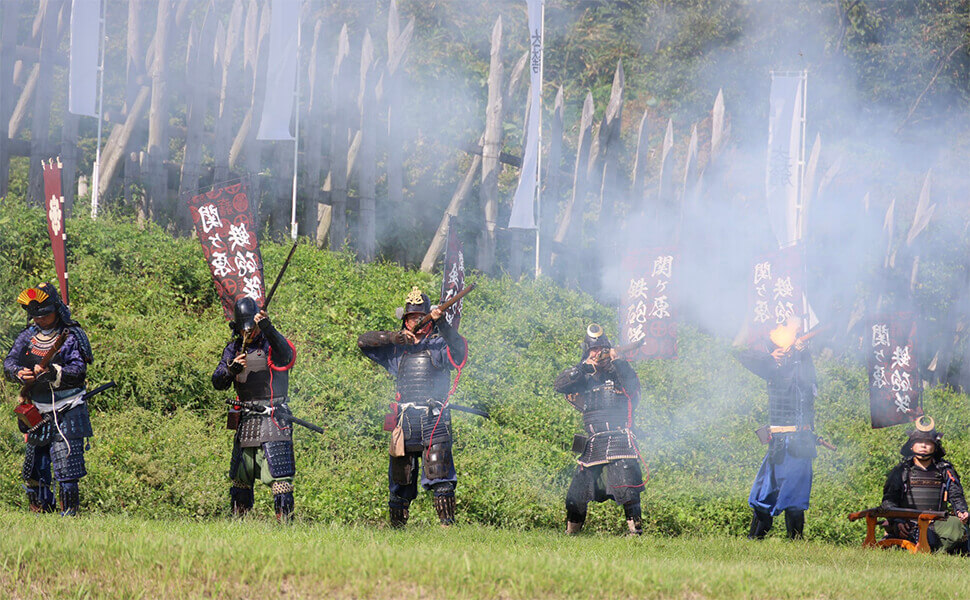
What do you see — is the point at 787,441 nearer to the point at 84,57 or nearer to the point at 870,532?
the point at 870,532

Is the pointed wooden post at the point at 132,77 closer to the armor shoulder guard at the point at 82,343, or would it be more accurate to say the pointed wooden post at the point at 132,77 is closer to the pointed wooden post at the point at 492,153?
the pointed wooden post at the point at 492,153

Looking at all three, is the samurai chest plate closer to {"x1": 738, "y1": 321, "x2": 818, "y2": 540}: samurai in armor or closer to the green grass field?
the green grass field

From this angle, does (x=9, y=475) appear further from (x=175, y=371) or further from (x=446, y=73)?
(x=446, y=73)

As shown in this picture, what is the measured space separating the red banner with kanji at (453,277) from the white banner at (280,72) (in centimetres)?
527

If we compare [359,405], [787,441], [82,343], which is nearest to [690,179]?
[359,405]

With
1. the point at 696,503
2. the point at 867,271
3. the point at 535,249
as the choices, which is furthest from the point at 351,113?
the point at 867,271

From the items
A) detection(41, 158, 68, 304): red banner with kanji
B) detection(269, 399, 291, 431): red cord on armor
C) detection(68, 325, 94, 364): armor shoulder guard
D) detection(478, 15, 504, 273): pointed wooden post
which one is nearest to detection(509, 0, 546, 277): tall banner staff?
detection(478, 15, 504, 273): pointed wooden post

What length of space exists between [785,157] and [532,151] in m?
4.22

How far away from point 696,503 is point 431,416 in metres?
3.75

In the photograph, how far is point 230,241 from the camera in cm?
859

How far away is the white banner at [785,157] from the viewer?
55.0 feet

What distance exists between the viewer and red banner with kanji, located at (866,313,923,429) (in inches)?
431

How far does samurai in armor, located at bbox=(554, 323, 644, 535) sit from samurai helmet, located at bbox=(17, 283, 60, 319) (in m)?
4.22

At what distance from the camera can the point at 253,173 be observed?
46.3 feet
